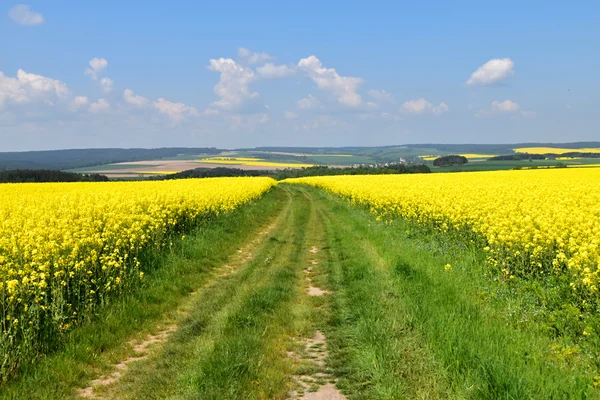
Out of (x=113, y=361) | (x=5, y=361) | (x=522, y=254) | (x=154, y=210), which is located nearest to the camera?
(x=5, y=361)

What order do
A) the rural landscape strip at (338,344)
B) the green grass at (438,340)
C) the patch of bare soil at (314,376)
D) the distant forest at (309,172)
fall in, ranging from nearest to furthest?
the green grass at (438,340)
the rural landscape strip at (338,344)
the patch of bare soil at (314,376)
the distant forest at (309,172)

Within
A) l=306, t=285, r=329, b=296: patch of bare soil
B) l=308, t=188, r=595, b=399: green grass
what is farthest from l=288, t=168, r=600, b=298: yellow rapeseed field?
l=306, t=285, r=329, b=296: patch of bare soil

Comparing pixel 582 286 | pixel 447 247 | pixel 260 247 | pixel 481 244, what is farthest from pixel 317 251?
pixel 582 286

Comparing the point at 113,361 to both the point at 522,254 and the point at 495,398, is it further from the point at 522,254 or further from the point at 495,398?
the point at 522,254

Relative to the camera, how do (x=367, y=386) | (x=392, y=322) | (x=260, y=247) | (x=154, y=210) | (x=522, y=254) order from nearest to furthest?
(x=367, y=386), (x=392, y=322), (x=522, y=254), (x=154, y=210), (x=260, y=247)

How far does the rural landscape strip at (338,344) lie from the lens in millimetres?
5062

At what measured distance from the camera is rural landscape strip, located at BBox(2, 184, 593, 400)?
5062 mm

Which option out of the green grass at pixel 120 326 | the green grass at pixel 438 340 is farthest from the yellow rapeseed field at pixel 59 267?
the green grass at pixel 438 340

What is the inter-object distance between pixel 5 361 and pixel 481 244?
11.0 metres

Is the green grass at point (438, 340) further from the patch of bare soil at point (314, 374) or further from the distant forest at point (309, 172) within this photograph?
the distant forest at point (309, 172)

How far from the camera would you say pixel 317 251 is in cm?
1470

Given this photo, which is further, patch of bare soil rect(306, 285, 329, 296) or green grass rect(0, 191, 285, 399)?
patch of bare soil rect(306, 285, 329, 296)

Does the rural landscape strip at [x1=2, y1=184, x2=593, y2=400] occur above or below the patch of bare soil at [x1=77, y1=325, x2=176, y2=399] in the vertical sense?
above

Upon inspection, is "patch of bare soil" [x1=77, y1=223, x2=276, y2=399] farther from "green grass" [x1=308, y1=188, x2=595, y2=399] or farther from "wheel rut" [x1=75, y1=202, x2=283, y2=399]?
"green grass" [x1=308, y1=188, x2=595, y2=399]
